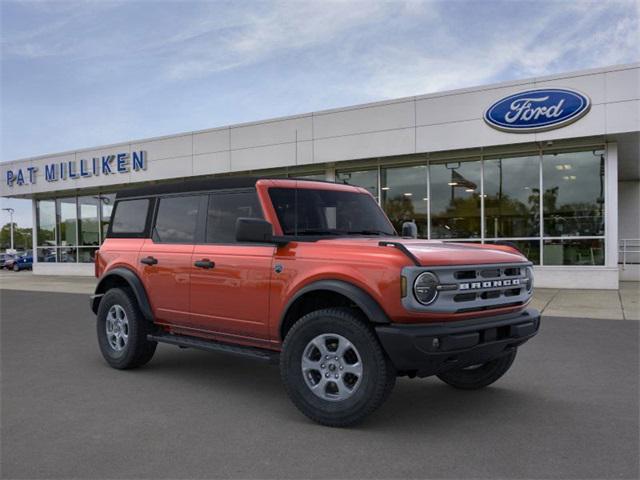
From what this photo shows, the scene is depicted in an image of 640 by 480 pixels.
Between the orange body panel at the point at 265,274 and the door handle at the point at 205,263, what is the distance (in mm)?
40

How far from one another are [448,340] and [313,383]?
1133 mm

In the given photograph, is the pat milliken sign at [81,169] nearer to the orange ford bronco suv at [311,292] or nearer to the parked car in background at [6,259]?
the parked car in background at [6,259]

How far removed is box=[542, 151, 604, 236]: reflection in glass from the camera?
14.5m

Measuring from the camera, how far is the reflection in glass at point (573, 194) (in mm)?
14531

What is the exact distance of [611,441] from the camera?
3889 millimetres

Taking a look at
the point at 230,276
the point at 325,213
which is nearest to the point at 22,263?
the point at 230,276

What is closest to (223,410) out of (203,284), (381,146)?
(203,284)

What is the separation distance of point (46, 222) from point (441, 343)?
90.2 ft

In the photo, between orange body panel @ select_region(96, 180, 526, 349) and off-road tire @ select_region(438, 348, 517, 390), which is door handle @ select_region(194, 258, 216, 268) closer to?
orange body panel @ select_region(96, 180, 526, 349)

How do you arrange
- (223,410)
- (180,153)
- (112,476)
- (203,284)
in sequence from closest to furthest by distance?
(112,476) < (223,410) < (203,284) < (180,153)

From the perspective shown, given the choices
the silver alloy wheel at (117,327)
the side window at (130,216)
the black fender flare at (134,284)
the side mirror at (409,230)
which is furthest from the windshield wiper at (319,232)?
the silver alloy wheel at (117,327)

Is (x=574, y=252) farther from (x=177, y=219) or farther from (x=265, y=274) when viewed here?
(x=265, y=274)

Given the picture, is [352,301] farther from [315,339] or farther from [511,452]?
[511,452]

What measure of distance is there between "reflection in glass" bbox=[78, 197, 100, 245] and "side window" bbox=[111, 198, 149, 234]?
1975 cm
